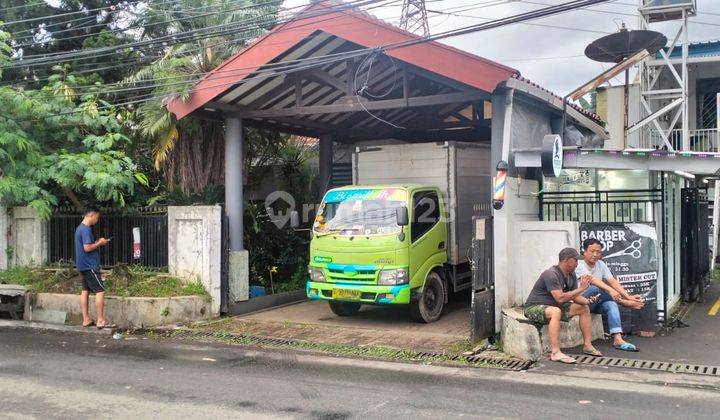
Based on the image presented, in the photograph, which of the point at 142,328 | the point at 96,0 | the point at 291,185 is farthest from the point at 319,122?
the point at 96,0

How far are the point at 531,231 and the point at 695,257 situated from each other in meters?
5.33

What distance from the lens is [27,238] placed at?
1206 centimetres

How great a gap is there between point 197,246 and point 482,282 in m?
4.97

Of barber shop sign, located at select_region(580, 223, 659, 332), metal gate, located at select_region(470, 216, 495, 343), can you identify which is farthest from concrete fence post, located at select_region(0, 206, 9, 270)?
barber shop sign, located at select_region(580, 223, 659, 332)

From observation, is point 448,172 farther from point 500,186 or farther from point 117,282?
point 117,282

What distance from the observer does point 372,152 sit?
1138 cm

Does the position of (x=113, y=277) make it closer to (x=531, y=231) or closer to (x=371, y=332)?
(x=371, y=332)

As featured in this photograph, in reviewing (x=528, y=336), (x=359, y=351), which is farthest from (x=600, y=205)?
(x=359, y=351)

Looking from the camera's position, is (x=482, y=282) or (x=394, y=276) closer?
(x=482, y=282)

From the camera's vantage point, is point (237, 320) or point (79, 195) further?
point (79, 195)

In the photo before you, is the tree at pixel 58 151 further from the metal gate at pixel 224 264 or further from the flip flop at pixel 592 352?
the flip flop at pixel 592 352

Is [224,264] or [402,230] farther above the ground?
[402,230]

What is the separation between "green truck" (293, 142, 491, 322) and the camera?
9.18m

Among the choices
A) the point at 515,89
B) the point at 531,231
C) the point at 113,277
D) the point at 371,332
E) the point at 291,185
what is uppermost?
the point at 515,89
